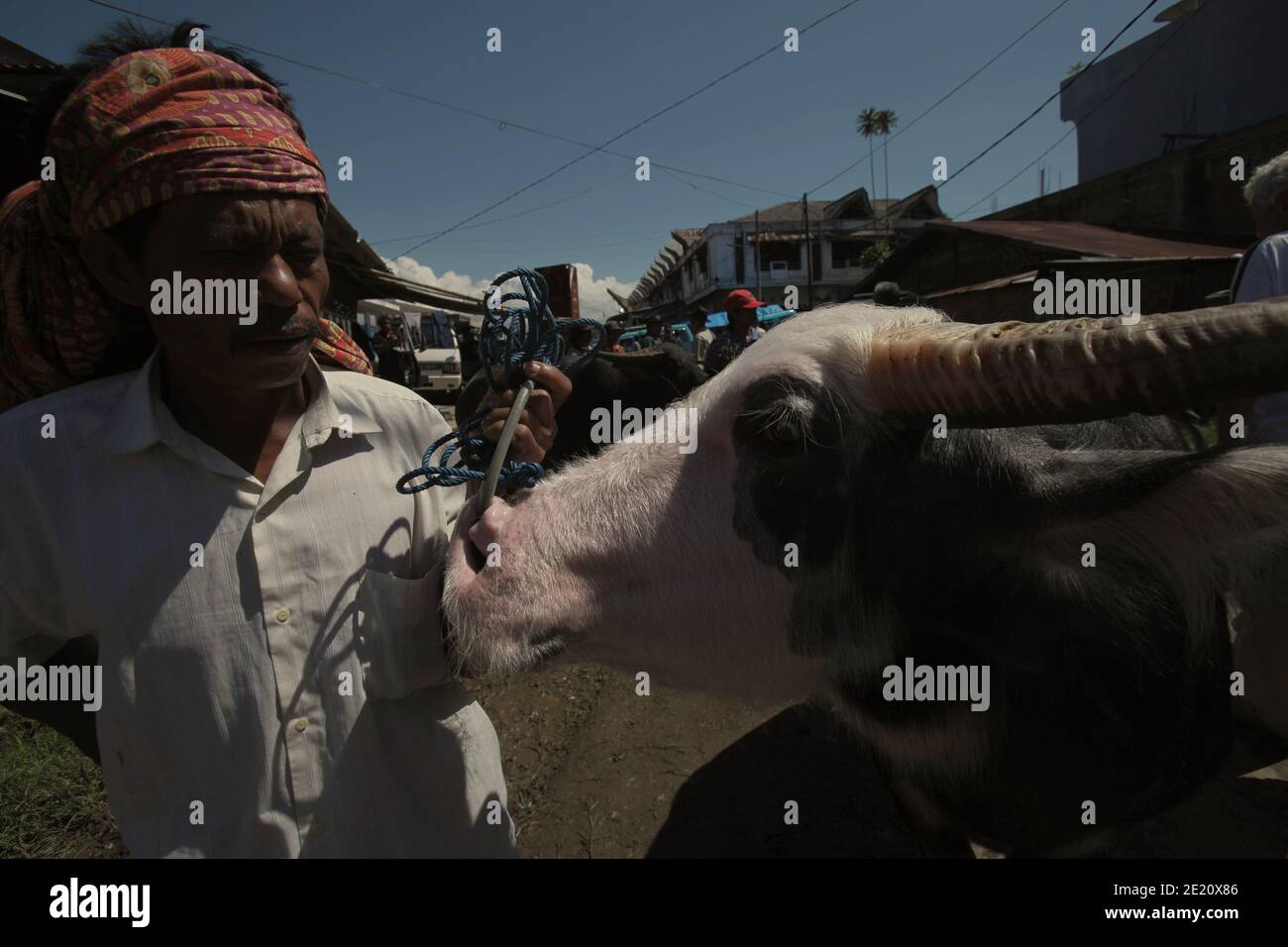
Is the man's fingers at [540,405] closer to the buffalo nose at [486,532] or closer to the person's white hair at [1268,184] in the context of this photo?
the buffalo nose at [486,532]

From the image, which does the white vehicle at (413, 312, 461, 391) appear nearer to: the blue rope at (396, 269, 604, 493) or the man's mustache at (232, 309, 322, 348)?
the blue rope at (396, 269, 604, 493)

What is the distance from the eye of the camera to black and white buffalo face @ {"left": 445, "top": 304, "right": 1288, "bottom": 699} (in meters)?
1.56

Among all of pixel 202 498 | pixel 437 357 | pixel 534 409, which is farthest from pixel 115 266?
pixel 437 357

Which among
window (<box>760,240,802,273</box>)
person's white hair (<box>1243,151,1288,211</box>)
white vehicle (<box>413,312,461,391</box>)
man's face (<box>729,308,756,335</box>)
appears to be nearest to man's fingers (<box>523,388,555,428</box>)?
person's white hair (<box>1243,151,1288,211</box>)

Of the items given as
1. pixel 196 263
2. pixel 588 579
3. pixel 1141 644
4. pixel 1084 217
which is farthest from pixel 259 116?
pixel 1084 217

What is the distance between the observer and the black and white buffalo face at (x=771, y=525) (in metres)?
1.56

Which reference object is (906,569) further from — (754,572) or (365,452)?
(365,452)

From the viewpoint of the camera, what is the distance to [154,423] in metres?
1.39

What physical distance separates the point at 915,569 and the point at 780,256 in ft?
168

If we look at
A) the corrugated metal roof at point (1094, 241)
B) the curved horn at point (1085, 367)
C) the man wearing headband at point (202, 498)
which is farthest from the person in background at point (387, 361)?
the curved horn at point (1085, 367)

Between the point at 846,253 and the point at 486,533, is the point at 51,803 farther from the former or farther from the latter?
the point at 846,253

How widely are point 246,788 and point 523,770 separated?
8.50ft

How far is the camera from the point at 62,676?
5.06 feet

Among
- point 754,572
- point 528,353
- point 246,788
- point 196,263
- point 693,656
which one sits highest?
point 196,263
